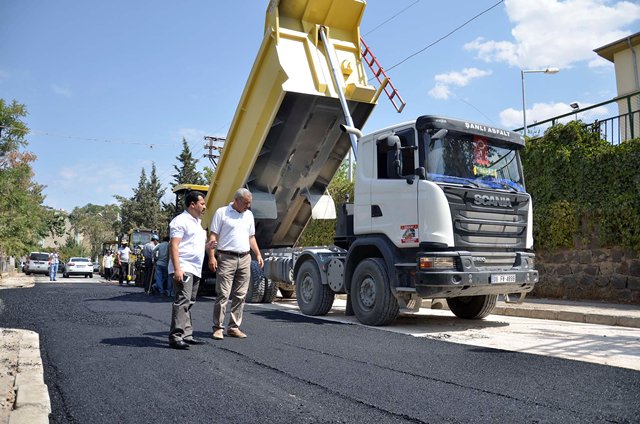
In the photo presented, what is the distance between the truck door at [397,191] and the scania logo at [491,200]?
0.79 metres

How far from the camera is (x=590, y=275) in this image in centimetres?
1060

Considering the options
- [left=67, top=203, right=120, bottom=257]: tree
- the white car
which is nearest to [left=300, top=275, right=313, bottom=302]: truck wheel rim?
the white car

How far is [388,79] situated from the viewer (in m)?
9.30

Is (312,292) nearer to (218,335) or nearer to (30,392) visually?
(218,335)

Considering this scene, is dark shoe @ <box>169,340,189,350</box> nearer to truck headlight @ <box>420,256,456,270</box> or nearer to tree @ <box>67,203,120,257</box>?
truck headlight @ <box>420,256,456,270</box>

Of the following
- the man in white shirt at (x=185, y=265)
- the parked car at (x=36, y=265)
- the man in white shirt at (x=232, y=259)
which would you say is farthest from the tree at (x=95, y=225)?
the man in white shirt at (x=185, y=265)

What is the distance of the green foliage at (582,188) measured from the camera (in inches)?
391

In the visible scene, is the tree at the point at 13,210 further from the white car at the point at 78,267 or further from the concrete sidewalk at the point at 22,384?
the concrete sidewalk at the point at 22,384

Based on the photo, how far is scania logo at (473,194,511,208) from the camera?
675cm

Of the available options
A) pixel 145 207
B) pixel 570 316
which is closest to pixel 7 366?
pixel 570 316

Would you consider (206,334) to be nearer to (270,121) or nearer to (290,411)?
(290,411)

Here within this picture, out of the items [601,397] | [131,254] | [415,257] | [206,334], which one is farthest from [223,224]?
[131,254]

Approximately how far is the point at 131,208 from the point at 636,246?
53141 mm

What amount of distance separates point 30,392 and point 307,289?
18.3ft
